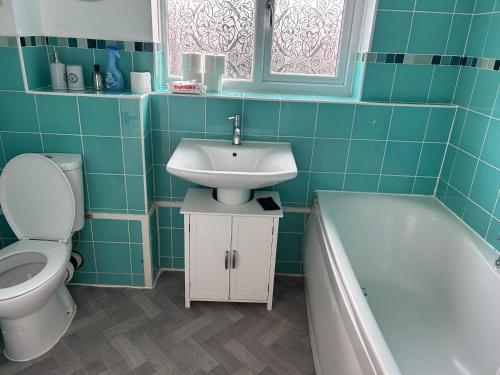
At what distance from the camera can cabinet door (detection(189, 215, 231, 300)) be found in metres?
1.95

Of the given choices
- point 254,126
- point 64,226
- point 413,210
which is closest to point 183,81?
point 254,126

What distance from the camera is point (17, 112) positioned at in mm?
1936

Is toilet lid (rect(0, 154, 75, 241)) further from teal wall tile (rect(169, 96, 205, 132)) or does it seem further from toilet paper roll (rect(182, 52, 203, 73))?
toilet paper roll (rect(182, 52, 203, 73))

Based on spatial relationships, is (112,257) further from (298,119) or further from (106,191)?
(298,119)

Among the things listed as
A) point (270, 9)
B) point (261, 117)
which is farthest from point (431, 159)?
point (270, 9)

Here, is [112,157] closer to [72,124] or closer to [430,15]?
[72,124]

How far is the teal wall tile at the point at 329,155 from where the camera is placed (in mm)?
2131

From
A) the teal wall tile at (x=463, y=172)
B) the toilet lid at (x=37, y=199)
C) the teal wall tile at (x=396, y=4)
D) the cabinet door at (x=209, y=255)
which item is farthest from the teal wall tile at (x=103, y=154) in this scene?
the teal wall tile at (x=463, y=172)

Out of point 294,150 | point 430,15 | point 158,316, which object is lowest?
point 158,316

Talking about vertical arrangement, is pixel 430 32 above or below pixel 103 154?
above

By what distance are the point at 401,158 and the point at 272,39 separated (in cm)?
100

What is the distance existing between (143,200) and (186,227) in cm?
34

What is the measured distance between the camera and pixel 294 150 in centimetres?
216

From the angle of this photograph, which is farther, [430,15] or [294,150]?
[294,150]
